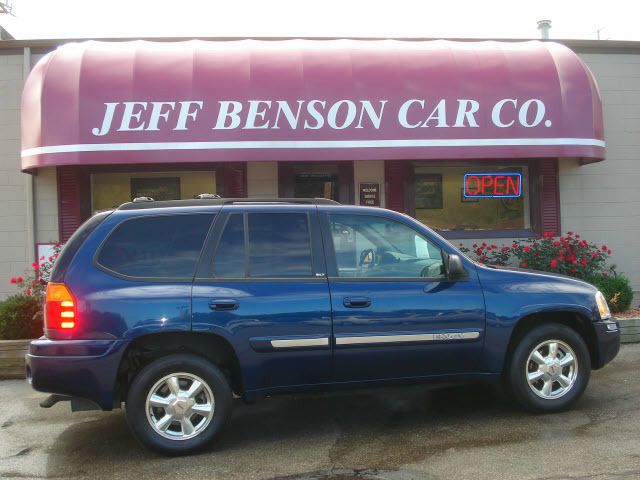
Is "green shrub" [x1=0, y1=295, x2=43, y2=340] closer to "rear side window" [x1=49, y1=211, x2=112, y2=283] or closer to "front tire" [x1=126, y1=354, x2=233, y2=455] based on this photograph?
"rear side window" [x1=49, y1=211, x2=112, y2=283]

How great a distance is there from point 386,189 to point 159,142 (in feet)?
12.2

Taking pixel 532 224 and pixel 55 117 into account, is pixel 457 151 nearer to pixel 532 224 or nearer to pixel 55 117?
pixel 532 224

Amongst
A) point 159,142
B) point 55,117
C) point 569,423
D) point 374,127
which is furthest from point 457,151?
point 55,117

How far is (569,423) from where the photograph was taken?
5066mm

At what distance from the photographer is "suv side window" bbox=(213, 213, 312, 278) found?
4.73 metres

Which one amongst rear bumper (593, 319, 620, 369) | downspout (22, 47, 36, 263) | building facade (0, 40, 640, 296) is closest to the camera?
rear bumper (593, 319, 620, 369)

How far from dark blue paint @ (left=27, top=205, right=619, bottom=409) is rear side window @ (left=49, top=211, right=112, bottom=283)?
0.05 metres

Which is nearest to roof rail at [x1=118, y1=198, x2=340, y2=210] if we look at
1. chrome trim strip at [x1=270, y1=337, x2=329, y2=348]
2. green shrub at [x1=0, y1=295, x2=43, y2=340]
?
chrome trim strip at [x1=270, y1=337, x2=329, y2=348]

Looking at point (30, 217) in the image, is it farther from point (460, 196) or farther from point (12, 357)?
point (460, 196)

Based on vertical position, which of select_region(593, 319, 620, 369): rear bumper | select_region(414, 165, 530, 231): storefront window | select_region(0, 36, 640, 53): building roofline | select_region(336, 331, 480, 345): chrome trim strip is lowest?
select_region(593, 319, 620, 369): rear bumper

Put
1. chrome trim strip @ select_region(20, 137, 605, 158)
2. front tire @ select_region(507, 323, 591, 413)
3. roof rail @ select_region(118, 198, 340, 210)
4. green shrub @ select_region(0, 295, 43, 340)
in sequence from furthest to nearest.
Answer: chrome trim strip @ select_region(20, 137, 605, 158), green shrub @ select_region(0, 295, 43, 340), front tire @ select_region(507, 323, 591, 413), roof rail @ select_region(118, 198, 340, 210)

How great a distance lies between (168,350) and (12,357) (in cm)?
347

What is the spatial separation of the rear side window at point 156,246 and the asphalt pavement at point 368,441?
4.41 ft

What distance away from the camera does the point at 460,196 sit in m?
10.5
